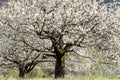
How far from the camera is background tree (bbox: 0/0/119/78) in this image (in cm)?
1642

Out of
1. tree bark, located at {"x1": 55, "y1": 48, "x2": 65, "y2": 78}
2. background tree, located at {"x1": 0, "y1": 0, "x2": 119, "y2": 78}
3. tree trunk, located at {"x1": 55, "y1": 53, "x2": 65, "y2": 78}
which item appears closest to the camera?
background tree, located at {"x1": 0, "y1": 0, "x2": 119, "y2": 78}

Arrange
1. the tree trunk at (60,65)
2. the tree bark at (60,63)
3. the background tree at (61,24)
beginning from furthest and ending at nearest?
the tree trunk at (60,65) → the tree bark at (60,63) → the background tree at (61,24)

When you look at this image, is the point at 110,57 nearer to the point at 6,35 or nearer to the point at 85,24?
the point at 85,24

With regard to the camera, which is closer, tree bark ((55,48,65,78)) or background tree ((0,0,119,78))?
background tree ((0,0,119,78))

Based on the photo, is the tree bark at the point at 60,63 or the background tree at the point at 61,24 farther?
the tree bark at the point at 60,63

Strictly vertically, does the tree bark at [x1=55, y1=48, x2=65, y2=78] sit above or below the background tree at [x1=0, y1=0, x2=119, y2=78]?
below

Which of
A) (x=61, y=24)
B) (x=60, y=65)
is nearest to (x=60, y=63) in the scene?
(x=60, y=65)

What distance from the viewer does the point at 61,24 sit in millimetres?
16234

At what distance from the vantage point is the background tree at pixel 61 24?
647 inches

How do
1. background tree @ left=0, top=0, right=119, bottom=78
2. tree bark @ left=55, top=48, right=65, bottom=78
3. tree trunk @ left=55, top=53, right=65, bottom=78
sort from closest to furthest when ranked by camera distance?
background tree @ left=0, top=0, right=119, bottom=78, tree bark @ left=55, top=48, right=65, bottom=78, tree trunk @ left=55, top=53, right=65, bottom=78

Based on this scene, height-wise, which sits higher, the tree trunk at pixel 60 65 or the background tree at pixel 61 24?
the background tree at pixel 61 24

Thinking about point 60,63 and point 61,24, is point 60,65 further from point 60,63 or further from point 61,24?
point 61,24

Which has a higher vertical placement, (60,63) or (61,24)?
(61,24)

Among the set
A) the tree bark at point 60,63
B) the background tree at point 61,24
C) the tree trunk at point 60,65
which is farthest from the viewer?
the tree trunk at point 60,65
